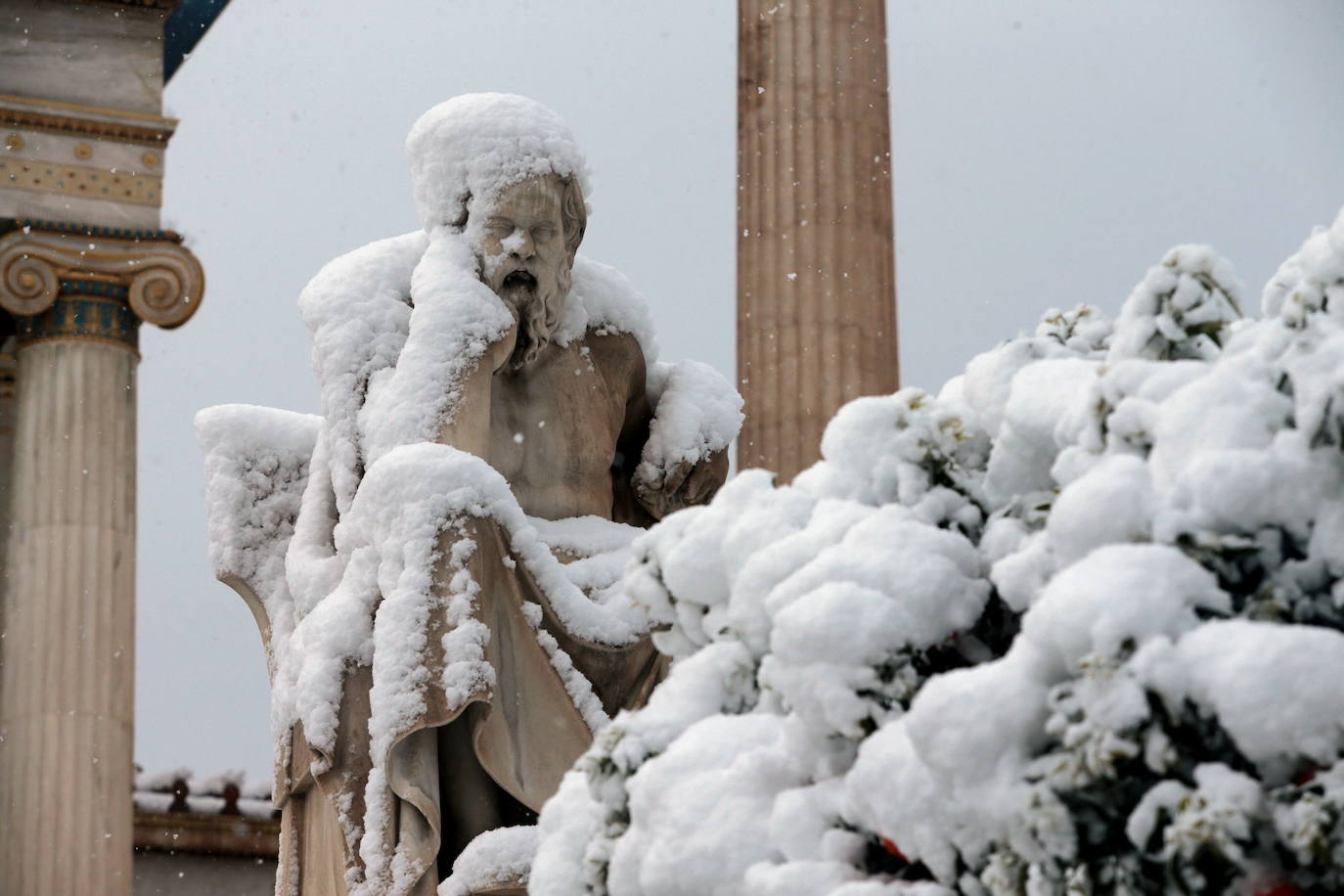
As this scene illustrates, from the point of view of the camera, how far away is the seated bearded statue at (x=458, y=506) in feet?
11.4

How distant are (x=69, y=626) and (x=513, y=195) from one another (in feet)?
20.2

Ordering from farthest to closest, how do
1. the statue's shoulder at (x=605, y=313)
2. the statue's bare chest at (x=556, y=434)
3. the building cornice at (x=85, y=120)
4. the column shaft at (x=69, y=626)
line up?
the building cornice at (x=85, y=120) → the column shaft at (x=69, y=626) → the statue's shoulder at (x=605, y=313) → the statue's bare chest at (x=556, y=434)

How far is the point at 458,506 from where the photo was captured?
348 cm

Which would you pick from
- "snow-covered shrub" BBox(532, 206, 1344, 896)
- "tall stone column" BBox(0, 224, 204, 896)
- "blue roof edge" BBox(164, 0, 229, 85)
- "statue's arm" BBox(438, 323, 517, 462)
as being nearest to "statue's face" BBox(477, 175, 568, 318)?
"statue's arm" BBox(438, 323, 517, 462)

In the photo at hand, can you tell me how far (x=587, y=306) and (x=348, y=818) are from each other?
119cm

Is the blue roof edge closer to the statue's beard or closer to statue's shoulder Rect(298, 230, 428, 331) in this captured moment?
statue's shoulder Rect(298, 230, 428, 331)

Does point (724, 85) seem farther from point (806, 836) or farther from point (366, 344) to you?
point (806, 836)

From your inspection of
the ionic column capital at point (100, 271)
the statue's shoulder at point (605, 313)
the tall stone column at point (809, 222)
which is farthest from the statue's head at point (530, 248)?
the ionic column capital at point (100, 271)

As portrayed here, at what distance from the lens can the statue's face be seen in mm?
3949

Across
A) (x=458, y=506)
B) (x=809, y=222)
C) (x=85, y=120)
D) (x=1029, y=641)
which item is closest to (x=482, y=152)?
(x=458, y=506)

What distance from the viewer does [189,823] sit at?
11703 mm

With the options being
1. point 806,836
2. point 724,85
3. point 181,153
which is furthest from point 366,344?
point 724,85

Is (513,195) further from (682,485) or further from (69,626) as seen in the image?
(69,626)

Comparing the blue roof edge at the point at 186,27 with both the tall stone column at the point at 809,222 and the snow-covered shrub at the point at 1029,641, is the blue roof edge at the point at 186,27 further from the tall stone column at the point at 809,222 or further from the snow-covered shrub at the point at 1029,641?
the snow-covered shrub at the point at 1029,641
